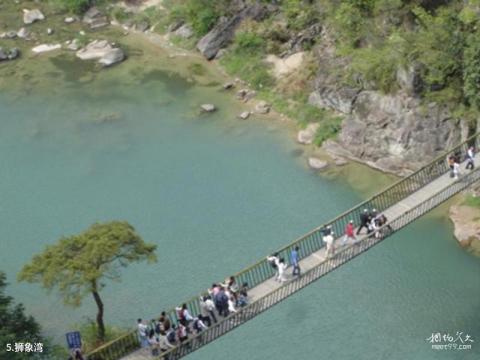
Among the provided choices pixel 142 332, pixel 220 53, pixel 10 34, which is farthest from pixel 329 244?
pixel 10 34

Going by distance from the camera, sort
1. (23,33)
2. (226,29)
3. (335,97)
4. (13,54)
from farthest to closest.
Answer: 1. (23,33)
2. (13,54)
3. (226,29)
4. (335,97)

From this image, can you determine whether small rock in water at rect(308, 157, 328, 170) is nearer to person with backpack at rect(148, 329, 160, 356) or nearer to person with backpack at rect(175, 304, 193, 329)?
person with backpack at rect(175, 304, 193, 329)

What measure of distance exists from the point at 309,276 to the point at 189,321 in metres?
4.90

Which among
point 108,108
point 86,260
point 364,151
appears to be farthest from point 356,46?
point 86,260

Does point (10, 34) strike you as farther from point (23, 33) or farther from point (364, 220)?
point (364, 220)

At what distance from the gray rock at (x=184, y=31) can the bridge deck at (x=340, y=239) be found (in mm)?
26284

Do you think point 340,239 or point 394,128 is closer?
point 340,239

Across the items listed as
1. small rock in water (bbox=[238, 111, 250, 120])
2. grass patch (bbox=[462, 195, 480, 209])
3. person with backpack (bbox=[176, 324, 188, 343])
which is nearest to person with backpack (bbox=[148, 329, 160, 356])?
person with backpack (bbox=[176, 324, 188, 343])

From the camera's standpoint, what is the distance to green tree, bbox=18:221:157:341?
100 feet

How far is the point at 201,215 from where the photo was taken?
42.6 metres

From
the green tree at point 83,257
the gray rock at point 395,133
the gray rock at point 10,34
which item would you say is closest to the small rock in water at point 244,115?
the gray rock at point 395,133

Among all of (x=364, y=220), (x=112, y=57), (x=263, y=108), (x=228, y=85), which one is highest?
(x=112, y=57)

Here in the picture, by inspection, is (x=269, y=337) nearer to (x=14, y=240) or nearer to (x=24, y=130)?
(x=14, y=240)

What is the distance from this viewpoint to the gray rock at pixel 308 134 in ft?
155
